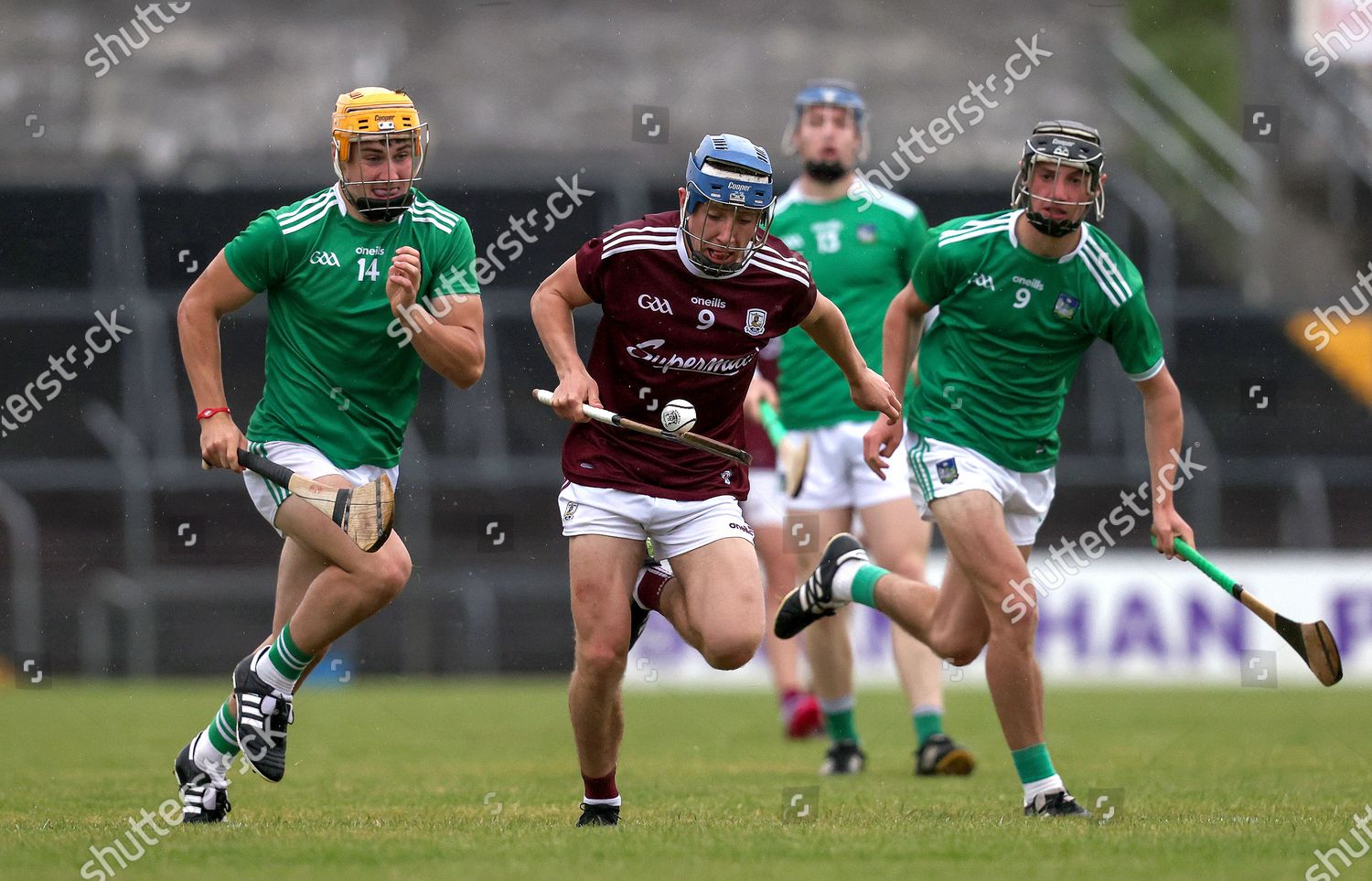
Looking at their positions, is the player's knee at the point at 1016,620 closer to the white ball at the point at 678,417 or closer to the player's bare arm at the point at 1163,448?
the player's bare arm at the point at 1163,448

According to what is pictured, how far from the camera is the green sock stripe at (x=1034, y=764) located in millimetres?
5746

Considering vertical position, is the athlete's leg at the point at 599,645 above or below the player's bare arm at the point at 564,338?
below

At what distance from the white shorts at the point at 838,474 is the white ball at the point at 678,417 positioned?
2.76 meters

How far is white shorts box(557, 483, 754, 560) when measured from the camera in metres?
5.48

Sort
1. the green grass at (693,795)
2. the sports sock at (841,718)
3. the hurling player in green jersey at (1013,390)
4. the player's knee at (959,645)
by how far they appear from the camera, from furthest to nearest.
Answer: the sports sock at (841,718), the player's knee at (959,645), the hurling player in green jersey at (1013,390), the green grass at (693,795)

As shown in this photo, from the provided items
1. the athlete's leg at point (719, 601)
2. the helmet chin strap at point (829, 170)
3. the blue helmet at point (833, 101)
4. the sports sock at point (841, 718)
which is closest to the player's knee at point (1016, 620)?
the athlete's leg at point (719, 601)

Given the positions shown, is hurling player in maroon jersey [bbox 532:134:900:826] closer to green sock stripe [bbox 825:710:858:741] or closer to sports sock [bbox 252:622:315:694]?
sports sock [bbox 252:622:315:694]

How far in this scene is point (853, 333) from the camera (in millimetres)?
8008

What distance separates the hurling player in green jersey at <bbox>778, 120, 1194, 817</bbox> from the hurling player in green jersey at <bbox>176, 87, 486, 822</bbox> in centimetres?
157

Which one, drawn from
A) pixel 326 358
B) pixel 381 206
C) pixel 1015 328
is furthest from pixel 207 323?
pixel 1015 328

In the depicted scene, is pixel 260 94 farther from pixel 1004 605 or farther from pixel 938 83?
pixel 1004 605

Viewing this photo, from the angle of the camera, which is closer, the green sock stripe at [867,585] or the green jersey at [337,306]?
the green jersey at [337,306]

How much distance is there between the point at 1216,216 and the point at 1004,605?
41.9ft

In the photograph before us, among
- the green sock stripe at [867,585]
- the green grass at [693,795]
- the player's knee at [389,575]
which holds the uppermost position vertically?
the player's knee at [389,575]
